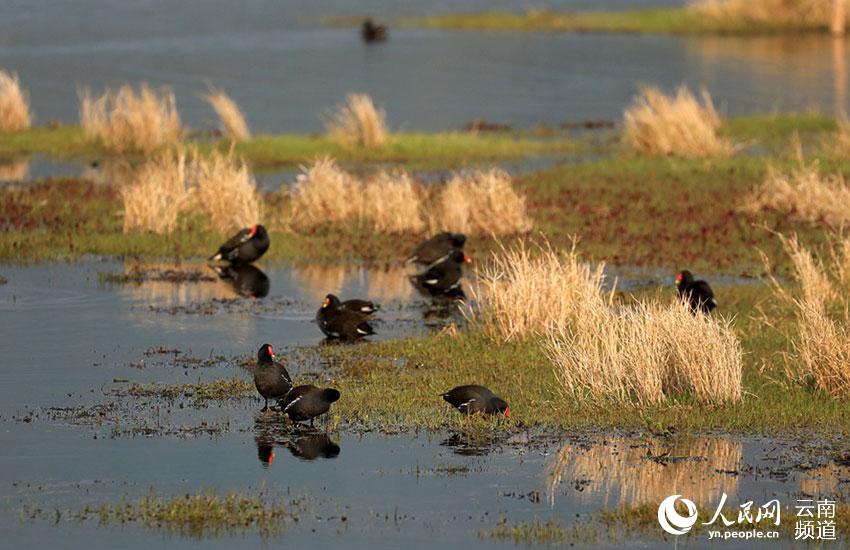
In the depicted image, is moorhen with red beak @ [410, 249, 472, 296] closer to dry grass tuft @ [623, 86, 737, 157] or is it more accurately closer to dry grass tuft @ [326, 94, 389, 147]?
dry grass tuft @ [623, 86, 737, 157]

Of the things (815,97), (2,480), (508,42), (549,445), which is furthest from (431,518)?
(508,42)

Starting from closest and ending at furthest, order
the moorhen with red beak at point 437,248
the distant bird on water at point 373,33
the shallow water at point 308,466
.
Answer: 1. the shallow water at point 308,466
2. the moorhen with red beak at point 437,248
3. the distant bird on water at point 373,33

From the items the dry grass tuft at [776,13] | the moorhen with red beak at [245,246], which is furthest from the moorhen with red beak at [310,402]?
the dry grass tuft at [776,13]

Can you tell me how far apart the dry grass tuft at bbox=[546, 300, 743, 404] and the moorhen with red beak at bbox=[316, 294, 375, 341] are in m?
3.95

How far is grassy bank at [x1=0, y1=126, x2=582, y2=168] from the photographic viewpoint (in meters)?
38.0

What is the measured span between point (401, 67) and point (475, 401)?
4811 cm

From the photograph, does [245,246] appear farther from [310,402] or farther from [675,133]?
[675,133]

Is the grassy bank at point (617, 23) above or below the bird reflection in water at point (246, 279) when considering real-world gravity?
above

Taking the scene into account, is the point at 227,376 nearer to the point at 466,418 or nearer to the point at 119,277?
the point at 466,418

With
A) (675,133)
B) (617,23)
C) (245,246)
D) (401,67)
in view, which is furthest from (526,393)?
(617,23)

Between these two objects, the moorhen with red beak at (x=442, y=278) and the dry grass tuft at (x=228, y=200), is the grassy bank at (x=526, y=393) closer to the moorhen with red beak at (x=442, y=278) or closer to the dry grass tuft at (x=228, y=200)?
the moorhen with red beak at (x=442, y=278)

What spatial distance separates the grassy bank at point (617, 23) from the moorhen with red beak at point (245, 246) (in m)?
53.5

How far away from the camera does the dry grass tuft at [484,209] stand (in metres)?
26.9

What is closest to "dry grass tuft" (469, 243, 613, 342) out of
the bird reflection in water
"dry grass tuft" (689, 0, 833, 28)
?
the bird reflection in water
